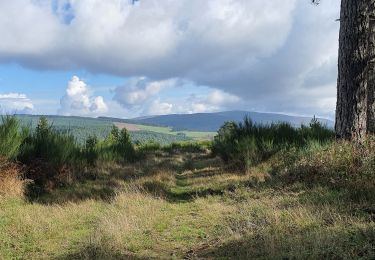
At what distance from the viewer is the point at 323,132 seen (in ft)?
48.1

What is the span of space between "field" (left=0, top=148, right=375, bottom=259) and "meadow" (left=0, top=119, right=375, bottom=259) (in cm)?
2

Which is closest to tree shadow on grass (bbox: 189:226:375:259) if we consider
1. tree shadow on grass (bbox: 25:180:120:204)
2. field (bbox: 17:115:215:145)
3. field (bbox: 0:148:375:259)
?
field (bbox: 0:148:375:259)

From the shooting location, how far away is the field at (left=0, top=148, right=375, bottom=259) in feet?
16.3

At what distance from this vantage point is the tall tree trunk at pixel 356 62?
9250 millimetres

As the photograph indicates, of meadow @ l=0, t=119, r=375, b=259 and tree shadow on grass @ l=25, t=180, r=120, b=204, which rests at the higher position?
meadow @ l=0, t=119, r=375, b=259

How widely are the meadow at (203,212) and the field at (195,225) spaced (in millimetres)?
15

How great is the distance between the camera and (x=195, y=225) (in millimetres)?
6828

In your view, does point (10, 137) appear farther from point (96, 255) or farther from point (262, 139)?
point (262, 139)

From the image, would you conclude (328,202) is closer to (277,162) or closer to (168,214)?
(168,214)

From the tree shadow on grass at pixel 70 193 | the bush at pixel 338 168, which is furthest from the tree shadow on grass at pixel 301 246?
the tree shadow on grass at pixel 70 193

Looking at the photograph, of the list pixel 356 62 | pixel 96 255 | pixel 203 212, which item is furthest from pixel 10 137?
pixel 356 62

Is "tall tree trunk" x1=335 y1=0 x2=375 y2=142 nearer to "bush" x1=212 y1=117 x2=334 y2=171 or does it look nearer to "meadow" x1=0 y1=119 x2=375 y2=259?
"meadow" x1=0 y1=119 x2=375 y2=259

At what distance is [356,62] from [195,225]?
5326mm

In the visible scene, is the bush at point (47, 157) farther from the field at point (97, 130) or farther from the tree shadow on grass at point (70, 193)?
the field at point (97, 130)
